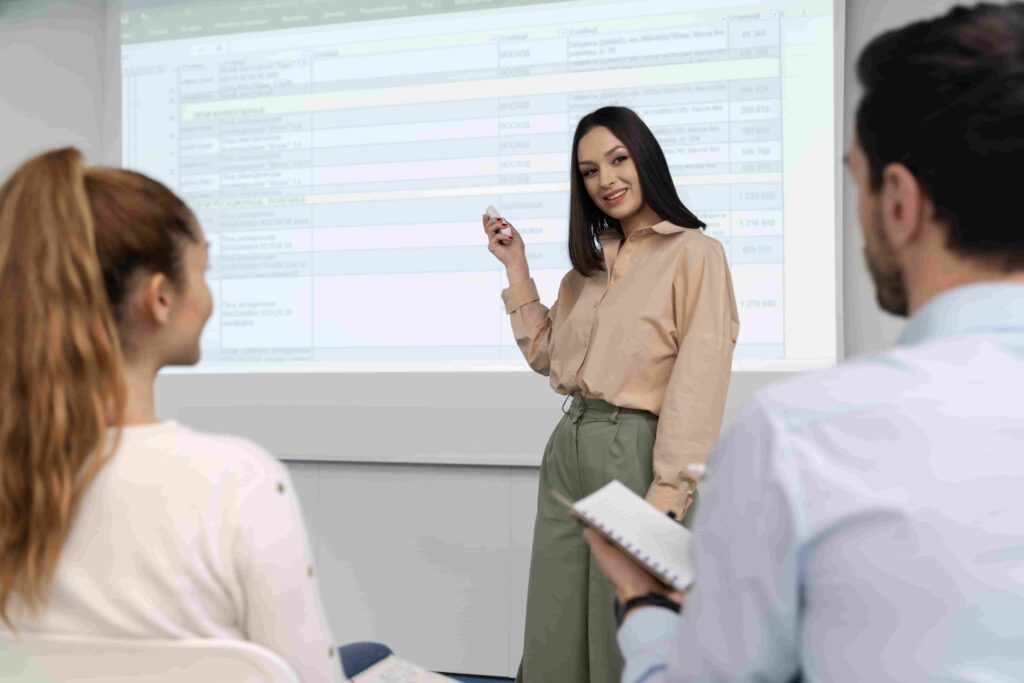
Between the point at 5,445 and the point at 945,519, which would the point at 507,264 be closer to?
the point at 5,445

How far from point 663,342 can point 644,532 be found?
1050 millimetres

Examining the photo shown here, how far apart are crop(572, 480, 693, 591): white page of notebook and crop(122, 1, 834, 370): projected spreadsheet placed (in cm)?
186

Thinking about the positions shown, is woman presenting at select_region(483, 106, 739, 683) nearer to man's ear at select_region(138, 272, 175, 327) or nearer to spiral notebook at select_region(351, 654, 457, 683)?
spiral notebook at select_region(351, 654, 457, 683)

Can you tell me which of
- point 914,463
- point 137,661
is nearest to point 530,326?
point 137,661

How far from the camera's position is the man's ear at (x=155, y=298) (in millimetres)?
858

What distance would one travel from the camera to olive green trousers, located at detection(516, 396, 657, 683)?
183 cm

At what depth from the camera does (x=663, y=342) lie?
183cm

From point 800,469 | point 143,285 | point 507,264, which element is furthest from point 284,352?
point 800,469

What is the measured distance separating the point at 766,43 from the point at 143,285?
219cm

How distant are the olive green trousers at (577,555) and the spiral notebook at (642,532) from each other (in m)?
0.96

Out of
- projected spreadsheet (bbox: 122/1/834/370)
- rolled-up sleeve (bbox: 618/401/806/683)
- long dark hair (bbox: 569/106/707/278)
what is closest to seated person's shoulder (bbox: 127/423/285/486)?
rolled-up sleeve (bbox: 618/401/806/683)

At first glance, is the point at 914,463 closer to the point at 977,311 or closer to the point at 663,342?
the point at 977,311

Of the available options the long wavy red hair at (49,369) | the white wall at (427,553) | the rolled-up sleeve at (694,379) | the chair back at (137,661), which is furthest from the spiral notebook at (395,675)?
the white wall at (427,553)

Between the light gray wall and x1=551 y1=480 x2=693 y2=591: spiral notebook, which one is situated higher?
the light gray wall
